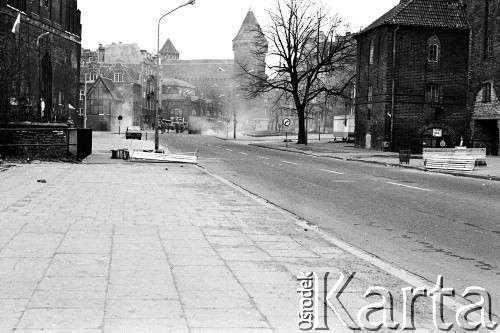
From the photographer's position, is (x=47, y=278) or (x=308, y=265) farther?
(x=308, y=265)

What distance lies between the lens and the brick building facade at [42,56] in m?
39.9

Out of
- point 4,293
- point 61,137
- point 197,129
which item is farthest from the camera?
point 197,129

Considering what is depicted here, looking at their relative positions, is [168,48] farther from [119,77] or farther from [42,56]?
[42,56]

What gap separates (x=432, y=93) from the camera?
47031 millimetres

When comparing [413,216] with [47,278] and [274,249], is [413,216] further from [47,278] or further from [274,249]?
[47,278]

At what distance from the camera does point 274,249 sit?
801cm

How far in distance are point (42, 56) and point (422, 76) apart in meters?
28.9

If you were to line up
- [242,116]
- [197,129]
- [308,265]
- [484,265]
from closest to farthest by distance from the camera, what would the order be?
1. [308,265]
2. [484,265]
3. [197,129]
4. [242,116]

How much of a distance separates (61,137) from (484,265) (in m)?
22.6

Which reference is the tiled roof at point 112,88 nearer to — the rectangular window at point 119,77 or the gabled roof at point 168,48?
the rectangular window at point 119,77

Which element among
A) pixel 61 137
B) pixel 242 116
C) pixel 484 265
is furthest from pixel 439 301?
pixel 242 116

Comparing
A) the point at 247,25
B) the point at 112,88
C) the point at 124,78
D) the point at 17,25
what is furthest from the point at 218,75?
the point at 17,25

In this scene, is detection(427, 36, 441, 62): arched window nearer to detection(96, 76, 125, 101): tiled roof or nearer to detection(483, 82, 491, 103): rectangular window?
detection(483, 82, 491, 103): rectangular window

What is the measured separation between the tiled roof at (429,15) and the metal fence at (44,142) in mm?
27710
